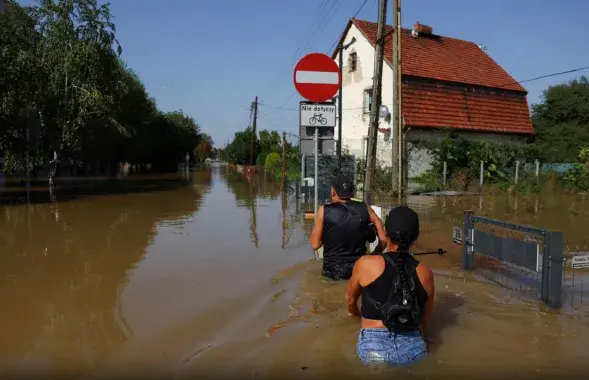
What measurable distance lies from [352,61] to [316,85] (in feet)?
72.2

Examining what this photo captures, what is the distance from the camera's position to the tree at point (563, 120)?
91.8 ft

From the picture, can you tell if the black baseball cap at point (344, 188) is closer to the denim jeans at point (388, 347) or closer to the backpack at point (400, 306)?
the backpack at point (400, 306)

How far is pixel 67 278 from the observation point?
6.93 meters

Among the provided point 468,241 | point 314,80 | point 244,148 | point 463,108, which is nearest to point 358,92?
point 463,108

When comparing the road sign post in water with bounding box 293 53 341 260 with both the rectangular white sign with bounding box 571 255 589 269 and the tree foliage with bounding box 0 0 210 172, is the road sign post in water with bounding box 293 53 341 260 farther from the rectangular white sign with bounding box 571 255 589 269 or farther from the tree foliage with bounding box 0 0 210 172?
the tree foliage with bounding box 0 0 210 172

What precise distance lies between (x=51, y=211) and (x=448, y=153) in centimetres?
1593

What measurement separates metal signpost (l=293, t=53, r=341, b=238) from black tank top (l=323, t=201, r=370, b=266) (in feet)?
5.14

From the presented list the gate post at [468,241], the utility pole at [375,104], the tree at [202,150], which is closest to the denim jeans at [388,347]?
the gate post at [468,241]

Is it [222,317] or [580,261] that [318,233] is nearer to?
[222,317]

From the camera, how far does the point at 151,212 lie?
Result: 15.6 meters

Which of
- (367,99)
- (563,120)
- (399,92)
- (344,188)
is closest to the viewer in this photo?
(344,188)

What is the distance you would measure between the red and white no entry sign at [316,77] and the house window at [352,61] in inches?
850

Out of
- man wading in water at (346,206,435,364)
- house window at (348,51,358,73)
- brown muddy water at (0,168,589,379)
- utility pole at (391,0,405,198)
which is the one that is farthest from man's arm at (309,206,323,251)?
house window at (348,51,358,73)

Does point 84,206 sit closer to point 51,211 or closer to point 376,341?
point 51,211
